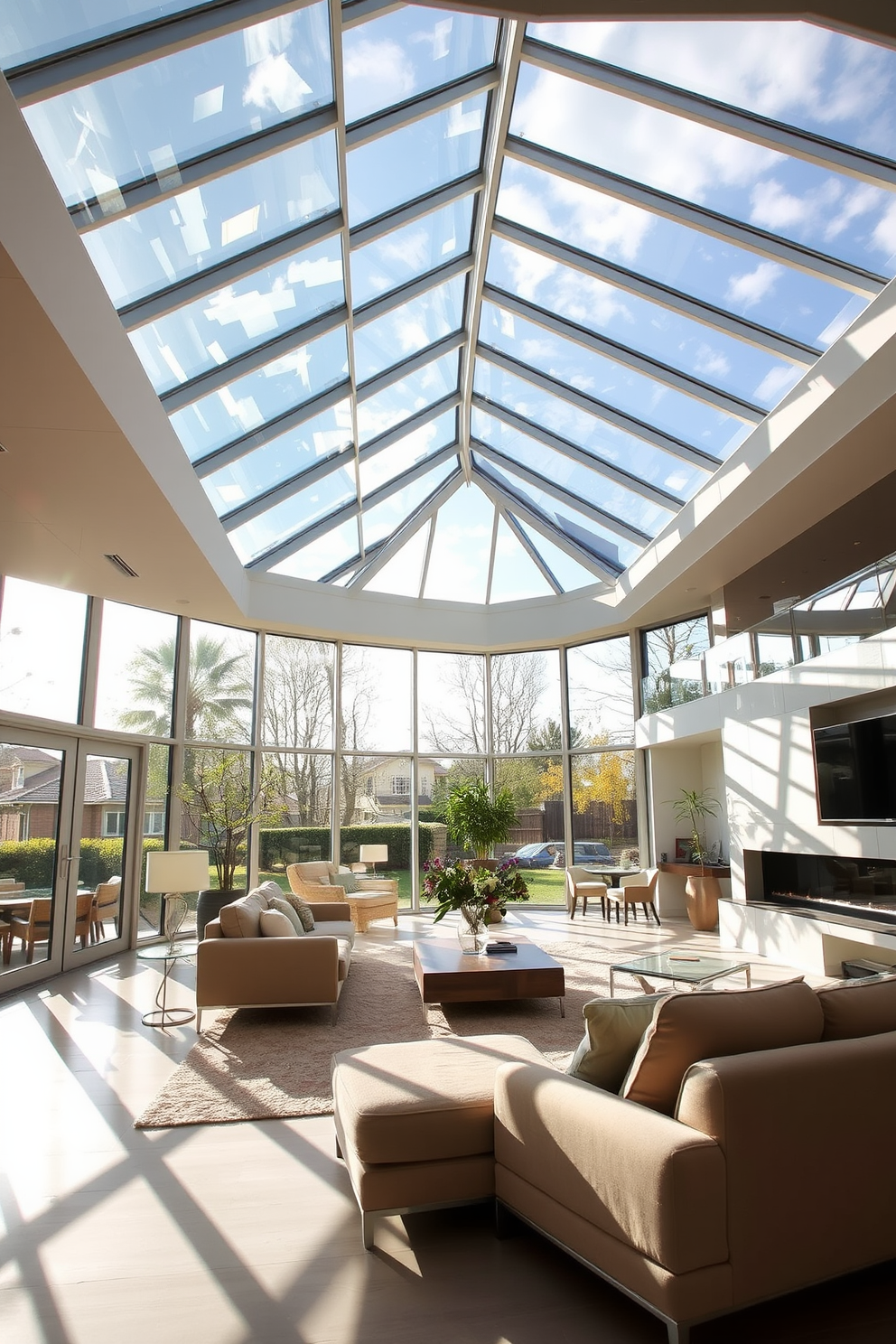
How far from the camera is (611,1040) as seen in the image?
2809mm

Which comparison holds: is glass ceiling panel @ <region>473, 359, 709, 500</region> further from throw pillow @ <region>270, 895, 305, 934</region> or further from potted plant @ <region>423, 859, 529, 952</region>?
throw pillow @ <region>270, 895, 305, 934</region>

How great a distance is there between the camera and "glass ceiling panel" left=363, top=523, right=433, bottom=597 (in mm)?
12297

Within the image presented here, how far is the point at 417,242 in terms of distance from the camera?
7141 millimetres

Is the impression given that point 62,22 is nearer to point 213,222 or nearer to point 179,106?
point 179,106

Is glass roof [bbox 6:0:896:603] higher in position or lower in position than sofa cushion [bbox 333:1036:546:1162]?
higher

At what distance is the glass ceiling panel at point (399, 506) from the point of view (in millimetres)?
11414

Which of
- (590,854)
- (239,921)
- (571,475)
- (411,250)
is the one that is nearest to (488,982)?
(239,921)

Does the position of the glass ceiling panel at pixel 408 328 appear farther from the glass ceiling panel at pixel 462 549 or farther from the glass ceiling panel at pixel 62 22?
the glass ceiling panel at pixel 462 549

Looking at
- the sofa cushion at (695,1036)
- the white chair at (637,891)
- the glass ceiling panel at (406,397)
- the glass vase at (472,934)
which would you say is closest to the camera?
the sofa cushion at (695,1036)

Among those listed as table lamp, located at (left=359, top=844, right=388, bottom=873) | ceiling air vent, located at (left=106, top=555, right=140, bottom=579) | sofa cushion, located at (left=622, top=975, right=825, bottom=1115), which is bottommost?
sofa cushion, located at (left=622, top=975, right=825, bottom=1115)

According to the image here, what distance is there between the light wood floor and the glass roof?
4737mm

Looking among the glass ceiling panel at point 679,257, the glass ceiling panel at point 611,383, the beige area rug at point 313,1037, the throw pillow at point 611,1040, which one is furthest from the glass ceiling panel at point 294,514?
the throw pillow at point 611,1040

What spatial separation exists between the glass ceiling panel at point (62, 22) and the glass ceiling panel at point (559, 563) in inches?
344

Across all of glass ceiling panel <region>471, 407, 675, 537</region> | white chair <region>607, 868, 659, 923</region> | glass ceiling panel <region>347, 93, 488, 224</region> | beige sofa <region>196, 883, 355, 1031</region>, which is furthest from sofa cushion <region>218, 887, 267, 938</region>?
glass ceiling panel <region>471, 407, 675, 537</region>
